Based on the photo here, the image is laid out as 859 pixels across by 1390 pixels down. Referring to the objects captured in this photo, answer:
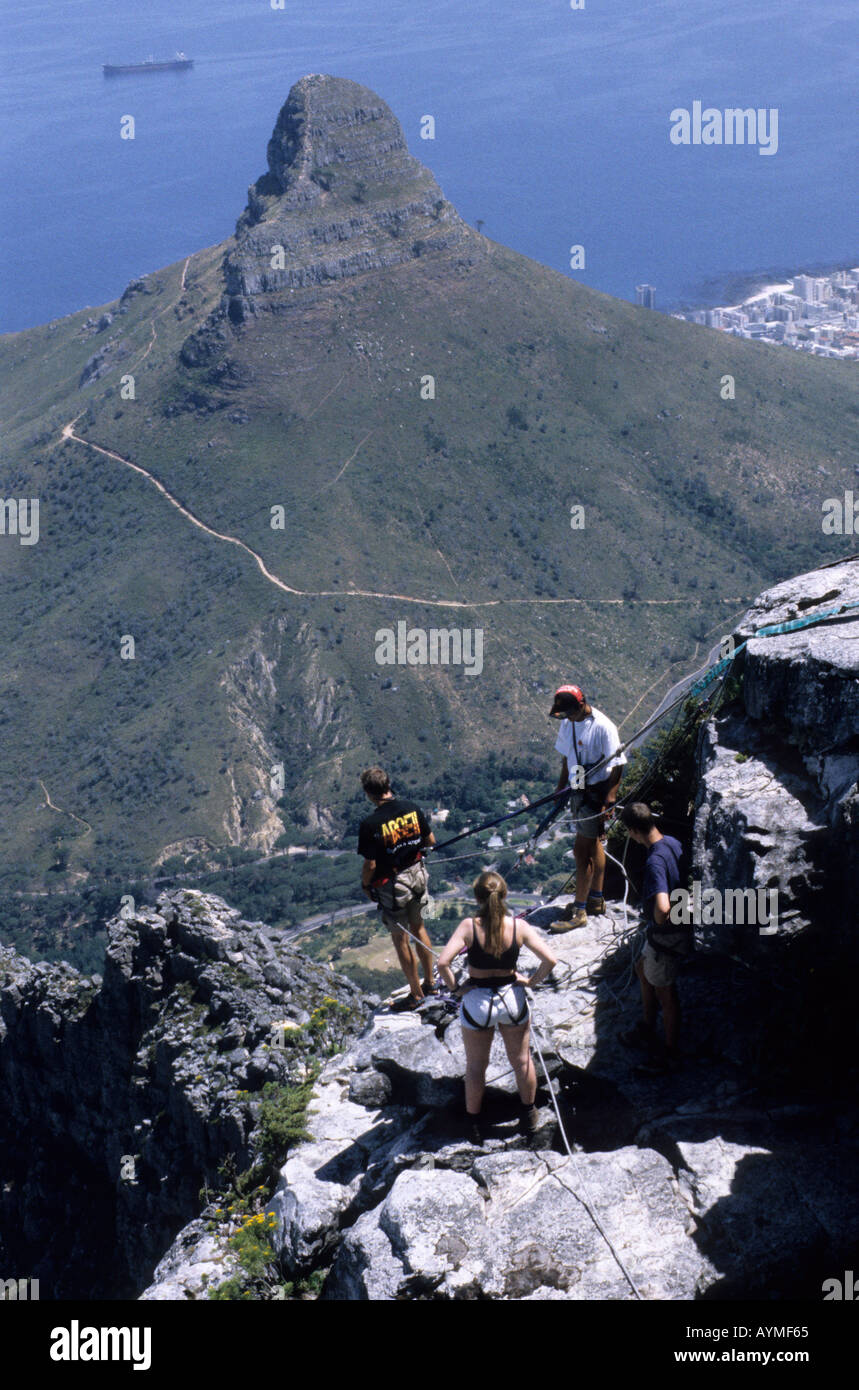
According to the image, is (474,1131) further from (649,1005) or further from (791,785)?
(791,785)

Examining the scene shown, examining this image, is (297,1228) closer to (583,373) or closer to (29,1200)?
(29,1200)

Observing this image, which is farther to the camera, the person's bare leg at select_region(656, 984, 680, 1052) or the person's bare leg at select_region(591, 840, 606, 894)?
the person's bare leg at select_region(591, 840, 606, 894)

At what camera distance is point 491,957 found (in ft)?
29.2

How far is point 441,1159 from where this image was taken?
364 inches

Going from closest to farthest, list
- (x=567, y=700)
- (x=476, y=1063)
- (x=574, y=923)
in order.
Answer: (x=476, y=1063), (x=567, y=700), (x=574, y=923)

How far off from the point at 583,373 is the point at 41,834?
5823 cm

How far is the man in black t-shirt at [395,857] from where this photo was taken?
Answer: 10.6m

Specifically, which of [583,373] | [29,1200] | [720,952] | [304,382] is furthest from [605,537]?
[720,952]

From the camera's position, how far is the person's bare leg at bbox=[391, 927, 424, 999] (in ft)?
36.9

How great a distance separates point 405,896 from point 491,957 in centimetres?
212

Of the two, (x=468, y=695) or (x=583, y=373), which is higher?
(x=583, y=373)

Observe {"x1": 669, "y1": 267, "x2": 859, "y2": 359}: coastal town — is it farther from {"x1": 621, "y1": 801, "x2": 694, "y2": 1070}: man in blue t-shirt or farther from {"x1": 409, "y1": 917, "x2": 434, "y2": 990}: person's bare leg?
{"x1": 621, "y1": 801, "x2": 694, "y2": 1070}: man in blue t-shirt

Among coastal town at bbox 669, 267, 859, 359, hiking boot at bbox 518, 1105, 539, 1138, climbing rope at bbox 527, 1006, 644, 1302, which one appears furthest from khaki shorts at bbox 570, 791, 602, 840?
coastal town at bbox 669, 267, 859, 359

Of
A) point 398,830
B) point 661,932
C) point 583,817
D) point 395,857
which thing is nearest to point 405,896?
point 395,857
